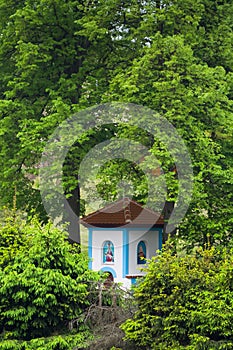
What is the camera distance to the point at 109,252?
1527 cm

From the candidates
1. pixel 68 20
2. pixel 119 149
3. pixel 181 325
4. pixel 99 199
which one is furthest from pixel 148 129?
pixel 181 325

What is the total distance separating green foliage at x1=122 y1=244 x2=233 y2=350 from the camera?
923cm

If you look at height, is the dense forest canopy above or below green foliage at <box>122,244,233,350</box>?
above

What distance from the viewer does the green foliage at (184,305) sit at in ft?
30.3

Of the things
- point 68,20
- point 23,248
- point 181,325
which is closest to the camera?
point 181,325

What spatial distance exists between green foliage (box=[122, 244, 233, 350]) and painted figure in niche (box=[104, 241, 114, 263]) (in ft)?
15.9

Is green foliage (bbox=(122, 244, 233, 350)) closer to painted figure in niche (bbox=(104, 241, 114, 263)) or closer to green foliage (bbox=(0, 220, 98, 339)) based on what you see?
green foliage (bbox=(0, 220, 98, 339))

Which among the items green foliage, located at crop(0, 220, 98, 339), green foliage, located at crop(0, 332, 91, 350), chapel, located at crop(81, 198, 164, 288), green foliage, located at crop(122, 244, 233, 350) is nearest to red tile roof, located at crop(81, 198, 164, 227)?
chapel, located at crop(81, 198, 164, 288)

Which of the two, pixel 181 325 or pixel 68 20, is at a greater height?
pixel 68 20

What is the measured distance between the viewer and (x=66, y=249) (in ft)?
35.8

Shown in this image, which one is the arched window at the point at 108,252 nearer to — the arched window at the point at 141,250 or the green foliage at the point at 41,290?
the arched window at the point at 141,250

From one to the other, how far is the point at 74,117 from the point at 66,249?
697cm

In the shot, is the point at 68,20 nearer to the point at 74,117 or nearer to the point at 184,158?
the point at 74,117

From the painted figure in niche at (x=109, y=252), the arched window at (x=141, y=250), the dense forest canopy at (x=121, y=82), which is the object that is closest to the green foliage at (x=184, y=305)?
the painted figure in niche at (x=109, y=252)
